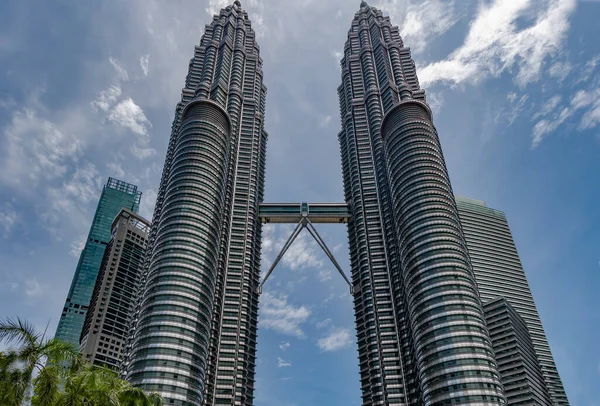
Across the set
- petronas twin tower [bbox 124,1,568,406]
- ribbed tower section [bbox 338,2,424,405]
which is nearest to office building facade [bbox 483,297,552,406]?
ribbed tower section [bbox 338,2,424,405]

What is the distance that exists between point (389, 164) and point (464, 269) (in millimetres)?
48086

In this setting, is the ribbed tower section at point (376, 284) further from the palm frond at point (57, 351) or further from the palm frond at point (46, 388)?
the palm frond at point (46, 388)

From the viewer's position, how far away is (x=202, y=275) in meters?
128

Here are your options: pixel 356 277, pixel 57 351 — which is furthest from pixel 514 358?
pixel 57 351

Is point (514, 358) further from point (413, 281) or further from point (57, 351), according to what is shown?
point (57, 351)

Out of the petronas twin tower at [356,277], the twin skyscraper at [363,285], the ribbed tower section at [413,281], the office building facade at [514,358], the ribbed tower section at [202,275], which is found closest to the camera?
the ribbed tower section at [413,281]

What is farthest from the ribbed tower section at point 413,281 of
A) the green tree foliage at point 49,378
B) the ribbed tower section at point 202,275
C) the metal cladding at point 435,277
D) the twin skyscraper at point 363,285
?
the green tree foliage at point 49,378

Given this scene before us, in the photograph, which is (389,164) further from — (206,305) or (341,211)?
(206,305)

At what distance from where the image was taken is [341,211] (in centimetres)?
18600

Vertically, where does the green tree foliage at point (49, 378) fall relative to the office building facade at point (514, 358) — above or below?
below

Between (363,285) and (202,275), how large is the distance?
60320 mm

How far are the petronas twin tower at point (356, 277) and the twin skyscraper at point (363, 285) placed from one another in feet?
1.21

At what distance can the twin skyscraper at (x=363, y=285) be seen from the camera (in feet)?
358

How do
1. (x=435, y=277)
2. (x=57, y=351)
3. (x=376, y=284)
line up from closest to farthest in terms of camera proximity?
(x=57, y=351)
(x=435, y=277)
(x=376, y=284)
